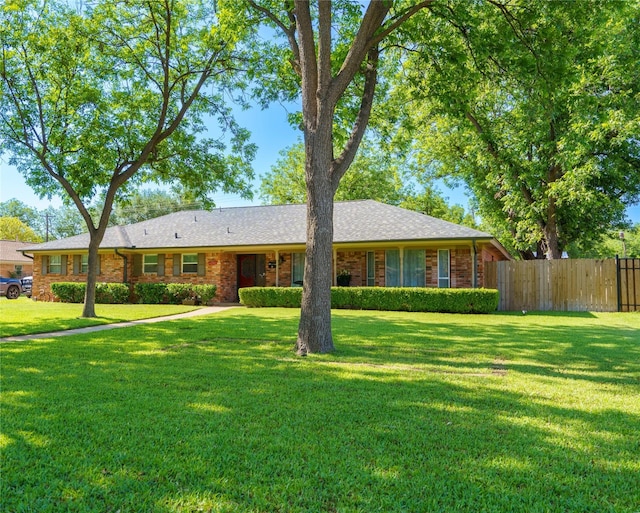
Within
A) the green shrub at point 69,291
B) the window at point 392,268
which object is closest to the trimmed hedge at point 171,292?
the green shrub at point 69,291

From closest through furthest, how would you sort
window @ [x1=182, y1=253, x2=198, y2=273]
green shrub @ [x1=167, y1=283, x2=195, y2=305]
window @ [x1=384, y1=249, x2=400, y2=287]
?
window @ [x1=384, y1=249, x2=400, y2=287]
green shrub @ [x1=167, y1=283, x2=195, y2=305]
window @ [x1=182, y1=253, x2=198, y2=273]

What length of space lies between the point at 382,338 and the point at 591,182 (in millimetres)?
15597

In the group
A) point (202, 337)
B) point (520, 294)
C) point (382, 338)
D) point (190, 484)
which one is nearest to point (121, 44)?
point (202, 337)

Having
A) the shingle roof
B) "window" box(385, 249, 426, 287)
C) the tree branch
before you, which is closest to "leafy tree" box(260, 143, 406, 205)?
the shingle roof

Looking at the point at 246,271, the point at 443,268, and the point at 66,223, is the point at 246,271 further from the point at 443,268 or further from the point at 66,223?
the point at 66,223

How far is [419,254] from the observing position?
1762cm

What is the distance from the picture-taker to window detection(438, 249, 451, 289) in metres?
17.1

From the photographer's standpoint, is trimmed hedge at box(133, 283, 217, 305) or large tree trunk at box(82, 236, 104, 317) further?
trimmed hedge at box(133, 283, 217, 305)

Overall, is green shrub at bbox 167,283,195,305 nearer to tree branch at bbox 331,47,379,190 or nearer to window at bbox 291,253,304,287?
window at bbox 291,253,304,287

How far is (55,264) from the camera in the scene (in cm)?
2277

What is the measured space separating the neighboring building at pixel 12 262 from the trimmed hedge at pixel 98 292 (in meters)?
18.3

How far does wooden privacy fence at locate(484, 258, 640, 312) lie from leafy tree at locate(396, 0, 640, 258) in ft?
9.02

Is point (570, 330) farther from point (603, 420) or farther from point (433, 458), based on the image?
point (433, 458)

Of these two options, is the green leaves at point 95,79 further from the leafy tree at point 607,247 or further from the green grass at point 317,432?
the leafy tree at point 607,247
